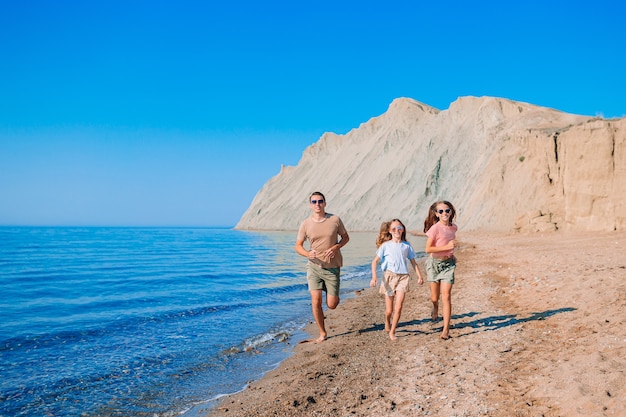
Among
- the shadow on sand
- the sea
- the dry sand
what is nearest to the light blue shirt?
the dry sand

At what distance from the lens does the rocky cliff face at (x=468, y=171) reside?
22.6 metres

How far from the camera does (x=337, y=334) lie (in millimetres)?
7086

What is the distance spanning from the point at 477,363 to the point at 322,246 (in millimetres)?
2307

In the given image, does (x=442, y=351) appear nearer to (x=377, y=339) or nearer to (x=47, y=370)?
(x=377, y=339)

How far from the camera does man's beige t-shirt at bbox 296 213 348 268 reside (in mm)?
6125

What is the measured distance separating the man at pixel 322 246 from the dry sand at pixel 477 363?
0.82 metres

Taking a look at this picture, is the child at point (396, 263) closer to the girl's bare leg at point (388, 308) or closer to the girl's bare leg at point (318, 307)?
the girl's bare leg at point (388, 308)

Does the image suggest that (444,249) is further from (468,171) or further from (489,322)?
(468,171)

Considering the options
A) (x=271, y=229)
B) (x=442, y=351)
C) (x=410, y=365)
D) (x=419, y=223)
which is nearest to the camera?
(x=410, y=365)

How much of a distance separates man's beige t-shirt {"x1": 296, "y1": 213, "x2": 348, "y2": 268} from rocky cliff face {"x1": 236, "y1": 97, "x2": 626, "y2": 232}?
19.2 metres

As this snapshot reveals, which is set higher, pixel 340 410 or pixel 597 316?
pixel 597 316

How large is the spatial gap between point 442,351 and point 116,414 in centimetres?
346

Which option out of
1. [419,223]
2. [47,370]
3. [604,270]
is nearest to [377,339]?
[47,370]

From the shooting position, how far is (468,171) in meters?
50.3
